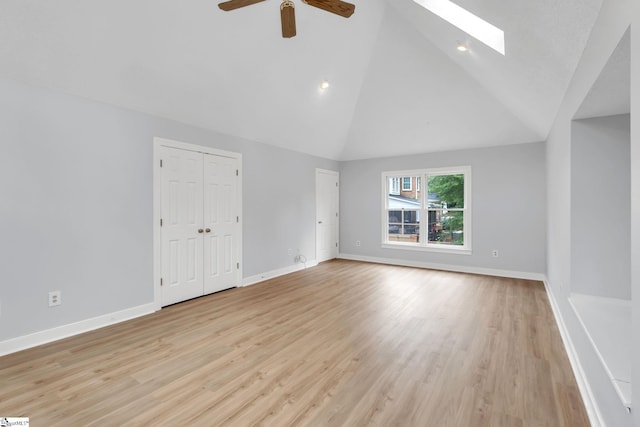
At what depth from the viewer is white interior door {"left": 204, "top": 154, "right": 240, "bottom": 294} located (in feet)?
13.9

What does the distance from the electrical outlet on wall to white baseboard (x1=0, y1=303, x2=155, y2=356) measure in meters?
0.24

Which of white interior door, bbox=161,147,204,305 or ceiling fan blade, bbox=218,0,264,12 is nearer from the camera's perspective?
ceiling fan blade, bbox=218,0,264,12

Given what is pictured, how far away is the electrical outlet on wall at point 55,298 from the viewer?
9.26ft

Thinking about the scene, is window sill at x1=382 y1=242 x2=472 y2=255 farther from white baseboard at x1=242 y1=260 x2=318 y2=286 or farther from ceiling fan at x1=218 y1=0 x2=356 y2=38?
ceiling fan at x1=218 y1=0 x2=356 y2=38

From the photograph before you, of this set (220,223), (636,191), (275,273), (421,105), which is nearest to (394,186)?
(421,105)

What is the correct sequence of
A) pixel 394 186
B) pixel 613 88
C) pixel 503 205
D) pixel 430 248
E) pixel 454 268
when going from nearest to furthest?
1. pixel 613 88
2. pixel 503 205
3. pixel 454 268
4. pixel 430 248
5. pixel 394 186

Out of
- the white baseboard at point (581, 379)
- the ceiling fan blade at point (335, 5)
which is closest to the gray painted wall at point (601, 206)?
the white baseboard at point (581, 379)

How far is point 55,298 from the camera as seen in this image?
2848 millimetres

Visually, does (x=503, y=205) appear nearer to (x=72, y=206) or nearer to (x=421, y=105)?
(x=421, y=105)

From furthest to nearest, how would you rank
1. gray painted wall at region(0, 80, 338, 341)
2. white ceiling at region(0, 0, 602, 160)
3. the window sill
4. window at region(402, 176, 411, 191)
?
window at region(402, 176, 411, 191) < the window sill < gray painted wall at region(0, 80, 338, 341) < white ceiling at region(0, 0, 602, 160)

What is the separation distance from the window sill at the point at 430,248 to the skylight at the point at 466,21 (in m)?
3.85

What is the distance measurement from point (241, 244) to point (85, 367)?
255 centimetres

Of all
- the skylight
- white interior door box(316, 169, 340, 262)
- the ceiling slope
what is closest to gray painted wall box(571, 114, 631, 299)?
the skylight

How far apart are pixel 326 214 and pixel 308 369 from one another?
15.2ft
